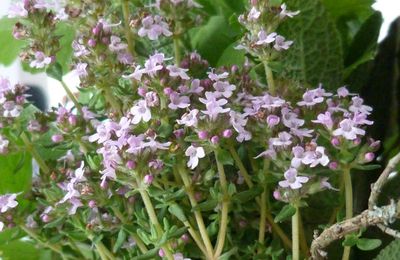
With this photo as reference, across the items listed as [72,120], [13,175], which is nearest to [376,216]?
[72,120]

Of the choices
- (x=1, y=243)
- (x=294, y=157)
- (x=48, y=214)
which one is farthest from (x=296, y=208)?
(x=1, y=243)

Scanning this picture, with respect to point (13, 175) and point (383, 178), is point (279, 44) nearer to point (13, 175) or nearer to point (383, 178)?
point (383, 178)

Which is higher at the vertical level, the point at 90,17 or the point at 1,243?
the point at 90,17

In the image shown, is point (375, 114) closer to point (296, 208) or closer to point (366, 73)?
point (366, 73)

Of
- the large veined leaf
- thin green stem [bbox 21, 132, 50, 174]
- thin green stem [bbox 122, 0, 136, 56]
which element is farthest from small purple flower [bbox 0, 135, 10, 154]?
the large veined leaf

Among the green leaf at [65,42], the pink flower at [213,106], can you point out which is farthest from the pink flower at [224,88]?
the green leaf at [65,42]

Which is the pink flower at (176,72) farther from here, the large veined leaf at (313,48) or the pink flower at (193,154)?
the large veined leaf at (313,48)
